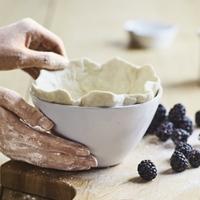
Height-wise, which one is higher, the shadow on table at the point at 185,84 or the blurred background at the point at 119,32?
the shadow on table at the point at 185,84

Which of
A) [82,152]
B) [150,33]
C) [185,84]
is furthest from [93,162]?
[150,33]

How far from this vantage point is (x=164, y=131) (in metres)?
1.47

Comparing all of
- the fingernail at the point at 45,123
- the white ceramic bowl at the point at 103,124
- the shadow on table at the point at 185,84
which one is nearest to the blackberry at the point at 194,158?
the white ceramic bowl at the point at 103,124

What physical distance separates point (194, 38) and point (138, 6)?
19.7 inches

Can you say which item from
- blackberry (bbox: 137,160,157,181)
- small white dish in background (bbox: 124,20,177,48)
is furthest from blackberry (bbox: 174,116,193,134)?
small white dish in background (bbox: 124,20,177,48)

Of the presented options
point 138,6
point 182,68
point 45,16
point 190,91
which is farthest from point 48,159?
point 138,6

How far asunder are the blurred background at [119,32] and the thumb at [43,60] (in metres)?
0.33

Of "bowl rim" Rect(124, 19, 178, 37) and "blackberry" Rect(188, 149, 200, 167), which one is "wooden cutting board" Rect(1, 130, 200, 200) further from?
"bowl rim" Rect(124, 19, 178, 37)

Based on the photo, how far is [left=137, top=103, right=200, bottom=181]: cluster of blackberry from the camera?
128 centimetres

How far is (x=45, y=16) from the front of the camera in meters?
2.57

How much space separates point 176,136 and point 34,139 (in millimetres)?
340

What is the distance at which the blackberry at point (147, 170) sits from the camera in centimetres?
127

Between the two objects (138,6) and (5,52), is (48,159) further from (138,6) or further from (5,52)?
(138,6)

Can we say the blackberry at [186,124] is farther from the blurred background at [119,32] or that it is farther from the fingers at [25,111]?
the fingers at [25,111]
